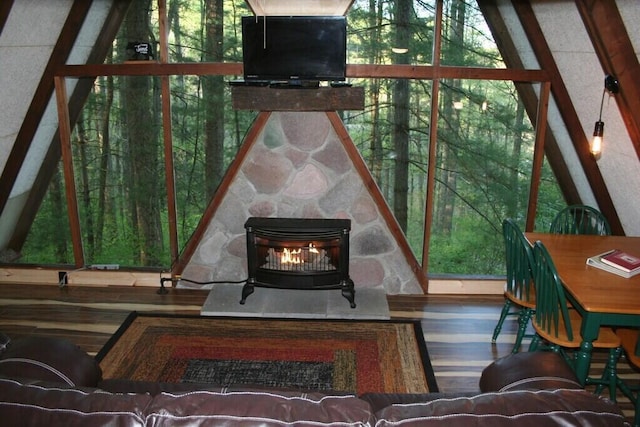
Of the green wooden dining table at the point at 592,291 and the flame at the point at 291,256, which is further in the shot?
the flame at the point at 291,256

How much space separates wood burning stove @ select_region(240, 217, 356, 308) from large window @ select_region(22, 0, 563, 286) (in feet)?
2.21

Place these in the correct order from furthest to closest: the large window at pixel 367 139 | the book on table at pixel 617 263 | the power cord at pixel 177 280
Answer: the power cord at pixel 177 280 < the large window at pixel 367 139 < the book on table at pixel 617 263

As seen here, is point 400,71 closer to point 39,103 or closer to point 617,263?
point 617,263

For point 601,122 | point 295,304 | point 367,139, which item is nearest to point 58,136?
point 295,304

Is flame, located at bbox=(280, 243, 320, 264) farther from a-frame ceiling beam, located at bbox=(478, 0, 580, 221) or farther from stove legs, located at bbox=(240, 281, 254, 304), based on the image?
a-frame ceiling beam, located at bbox=(478, 0, 580, 221)

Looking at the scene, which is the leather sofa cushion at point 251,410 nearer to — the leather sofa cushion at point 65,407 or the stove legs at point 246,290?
the leather sofa cushion at point 65,407

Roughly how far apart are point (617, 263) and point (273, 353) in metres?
2.22

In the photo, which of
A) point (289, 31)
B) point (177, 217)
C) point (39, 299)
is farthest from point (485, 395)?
point (39, 299)

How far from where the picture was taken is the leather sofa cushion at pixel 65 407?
1.54m

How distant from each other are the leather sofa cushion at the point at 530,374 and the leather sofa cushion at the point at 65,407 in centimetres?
134

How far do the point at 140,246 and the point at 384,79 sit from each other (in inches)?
100

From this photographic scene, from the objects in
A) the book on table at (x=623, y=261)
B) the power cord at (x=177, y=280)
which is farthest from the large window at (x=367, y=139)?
the book on table at (x=623, y=261)

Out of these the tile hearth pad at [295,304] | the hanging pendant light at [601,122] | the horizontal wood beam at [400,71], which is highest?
the horizontal wood beam at [400,71]

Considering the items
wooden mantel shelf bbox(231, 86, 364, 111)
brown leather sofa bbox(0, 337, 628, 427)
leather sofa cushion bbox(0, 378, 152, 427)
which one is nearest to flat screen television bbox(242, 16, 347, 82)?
wooden mantel shelf bbox(231, 86, 364, 111)
